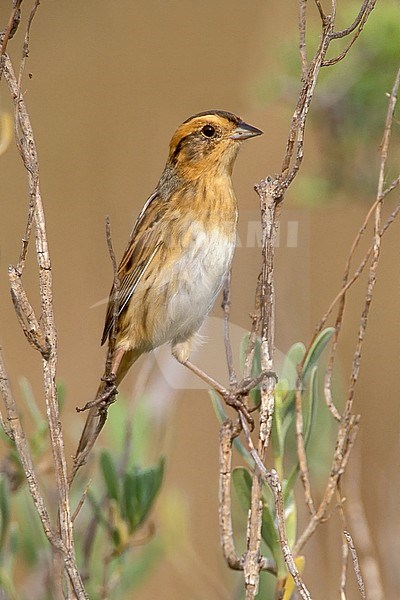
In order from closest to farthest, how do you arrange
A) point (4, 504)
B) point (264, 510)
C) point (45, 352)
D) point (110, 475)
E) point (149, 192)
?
point (45, 352) < point (264, 510) < point (4, 504) < point (110, 475) < point (149, 192)

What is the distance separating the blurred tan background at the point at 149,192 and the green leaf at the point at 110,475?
0.28 meters

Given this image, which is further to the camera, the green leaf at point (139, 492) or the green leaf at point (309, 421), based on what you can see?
the green leaf at point (139, 492)

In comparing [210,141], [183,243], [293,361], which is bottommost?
[293,361]

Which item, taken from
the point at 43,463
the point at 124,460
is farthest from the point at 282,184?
the point at 43,463

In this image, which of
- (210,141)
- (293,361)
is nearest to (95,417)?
(293,361)

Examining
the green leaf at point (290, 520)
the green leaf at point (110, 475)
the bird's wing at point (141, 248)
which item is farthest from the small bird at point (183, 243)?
the green leaf at point (290, 520)

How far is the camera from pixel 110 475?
1.56m

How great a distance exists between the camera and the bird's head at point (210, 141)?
1.92m

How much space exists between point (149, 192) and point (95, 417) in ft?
6.68

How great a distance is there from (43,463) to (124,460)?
0.16 metres

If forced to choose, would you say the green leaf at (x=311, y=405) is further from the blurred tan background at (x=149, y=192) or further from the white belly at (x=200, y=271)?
the white belly at (x=200, y=271)

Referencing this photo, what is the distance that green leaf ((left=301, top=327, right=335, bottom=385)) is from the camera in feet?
4.56

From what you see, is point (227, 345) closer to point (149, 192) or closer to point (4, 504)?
point (4, 504)

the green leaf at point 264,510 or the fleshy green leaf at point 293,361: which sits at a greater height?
the fleshy green leaf at point 293,361
